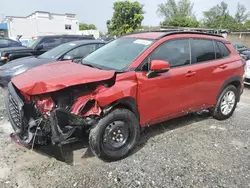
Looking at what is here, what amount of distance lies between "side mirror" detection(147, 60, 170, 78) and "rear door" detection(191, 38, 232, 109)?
3.03ft

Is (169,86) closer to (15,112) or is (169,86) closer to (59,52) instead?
(15,112)

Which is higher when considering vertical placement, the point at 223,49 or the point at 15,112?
the point at 223,49

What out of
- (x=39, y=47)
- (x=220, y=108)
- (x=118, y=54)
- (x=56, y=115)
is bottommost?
(x=220, y=108)

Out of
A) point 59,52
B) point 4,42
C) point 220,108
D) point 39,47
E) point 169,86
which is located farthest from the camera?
point 4,42

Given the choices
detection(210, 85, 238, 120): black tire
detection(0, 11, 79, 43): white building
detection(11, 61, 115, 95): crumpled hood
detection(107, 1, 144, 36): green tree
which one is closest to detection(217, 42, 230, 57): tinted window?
detection(210, 85, 238, 120): black tire

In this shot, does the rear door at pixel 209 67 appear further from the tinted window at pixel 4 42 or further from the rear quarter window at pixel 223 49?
the tinted window at pixel 4 42

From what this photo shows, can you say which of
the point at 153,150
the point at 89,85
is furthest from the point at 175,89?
the point at 89,85

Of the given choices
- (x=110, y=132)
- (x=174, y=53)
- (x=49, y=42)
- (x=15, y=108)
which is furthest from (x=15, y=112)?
(x=49, y=42)

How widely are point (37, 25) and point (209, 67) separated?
142ft

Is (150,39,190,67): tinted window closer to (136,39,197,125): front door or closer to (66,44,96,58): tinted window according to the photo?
(136,39,197,125): front door

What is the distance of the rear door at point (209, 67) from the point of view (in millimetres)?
4332

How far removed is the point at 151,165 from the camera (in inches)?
133

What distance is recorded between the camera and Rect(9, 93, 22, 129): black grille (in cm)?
315

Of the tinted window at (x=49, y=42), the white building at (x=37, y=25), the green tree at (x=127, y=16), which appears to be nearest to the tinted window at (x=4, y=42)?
the tinted window at (x=49, y=42)
